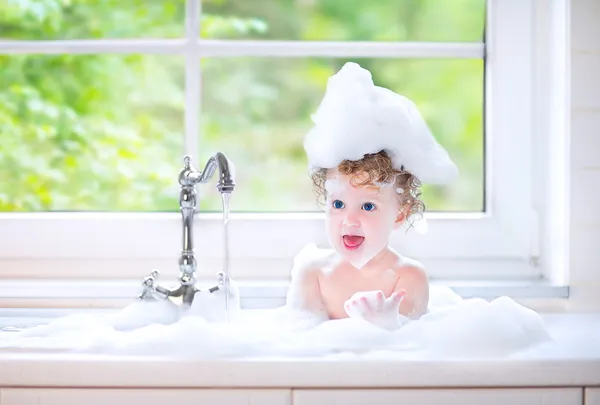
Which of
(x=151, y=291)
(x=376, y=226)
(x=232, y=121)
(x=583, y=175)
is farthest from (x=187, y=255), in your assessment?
(x=583, y=175)

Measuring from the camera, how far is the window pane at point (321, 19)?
1899 millimetres

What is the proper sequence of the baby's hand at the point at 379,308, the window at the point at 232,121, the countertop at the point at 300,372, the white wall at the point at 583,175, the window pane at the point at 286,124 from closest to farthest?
the countertop at the point at 300,372, the baby's hand at the point at 379,308, the white wall at the point at 583,175, the window at the point at 232,121, the window pane at the point at 286,124

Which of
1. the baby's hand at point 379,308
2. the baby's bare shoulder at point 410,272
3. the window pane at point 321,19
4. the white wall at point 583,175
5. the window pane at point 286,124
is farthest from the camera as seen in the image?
the window pane at point 321,19

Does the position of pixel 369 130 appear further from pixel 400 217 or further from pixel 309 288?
pixel 309 288

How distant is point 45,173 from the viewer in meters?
1.86

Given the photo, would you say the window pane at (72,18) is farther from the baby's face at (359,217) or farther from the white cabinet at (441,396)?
the white cabinet at (441,396)

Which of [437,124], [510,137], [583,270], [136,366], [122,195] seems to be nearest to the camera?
[136,366]

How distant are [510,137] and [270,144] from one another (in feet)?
2.27

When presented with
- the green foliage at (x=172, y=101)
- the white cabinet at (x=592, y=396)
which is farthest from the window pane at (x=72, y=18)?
the white cabinet at (x=592, y=396)

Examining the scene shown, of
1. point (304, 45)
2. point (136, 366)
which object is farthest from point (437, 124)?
point (136, 366)

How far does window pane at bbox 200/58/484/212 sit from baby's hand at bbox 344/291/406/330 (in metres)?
0.58

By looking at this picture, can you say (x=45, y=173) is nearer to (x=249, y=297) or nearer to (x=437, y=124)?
(x=249, y=297)

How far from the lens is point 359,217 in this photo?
122 centimetres

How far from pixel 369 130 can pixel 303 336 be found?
34 centimetres
